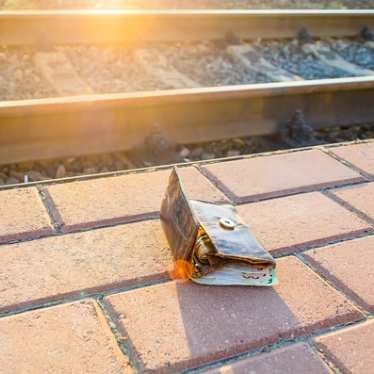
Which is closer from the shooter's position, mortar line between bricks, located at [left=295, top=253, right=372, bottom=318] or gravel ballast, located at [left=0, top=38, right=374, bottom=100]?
mortar line between bricks, located at [left=295, top=253, right=372, bottom=318]

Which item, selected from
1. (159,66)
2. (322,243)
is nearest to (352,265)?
(322,243)

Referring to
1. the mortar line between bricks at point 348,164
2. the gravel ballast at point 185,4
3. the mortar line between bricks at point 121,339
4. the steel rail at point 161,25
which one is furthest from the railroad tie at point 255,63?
the mortar line between bricks at point 121,339

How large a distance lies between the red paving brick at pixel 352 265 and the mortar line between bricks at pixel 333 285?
0.01 m

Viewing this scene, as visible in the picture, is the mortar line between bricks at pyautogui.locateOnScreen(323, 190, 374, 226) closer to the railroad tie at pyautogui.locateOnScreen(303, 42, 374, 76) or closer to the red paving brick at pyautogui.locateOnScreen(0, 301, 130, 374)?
the red paving brick at pyautogui.locateOnScreen(0, 301, 130, 374)

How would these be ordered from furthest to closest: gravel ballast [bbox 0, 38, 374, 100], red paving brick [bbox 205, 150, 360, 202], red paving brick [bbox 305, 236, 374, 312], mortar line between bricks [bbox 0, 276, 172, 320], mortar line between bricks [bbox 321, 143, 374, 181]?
gravel ballast [bbox 0, 38, 374, 100] < mortar line between bricks [bbox 321, 143, 374, 181] < red paving brick [bbox 205, 150, 360, 202] < red paving brick [bbox 305, 236, 374, 312] < mortar line between bricks [bbox 0, 276, 172, 320]

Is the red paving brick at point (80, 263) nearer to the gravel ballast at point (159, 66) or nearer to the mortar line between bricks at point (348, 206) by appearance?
the mortar line between bricks at point (348, 206)

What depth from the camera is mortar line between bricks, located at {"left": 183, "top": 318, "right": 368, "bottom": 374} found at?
1502mm

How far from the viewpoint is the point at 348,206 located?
239 cm

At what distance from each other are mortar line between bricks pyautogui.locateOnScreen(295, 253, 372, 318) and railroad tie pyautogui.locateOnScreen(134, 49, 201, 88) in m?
2.74

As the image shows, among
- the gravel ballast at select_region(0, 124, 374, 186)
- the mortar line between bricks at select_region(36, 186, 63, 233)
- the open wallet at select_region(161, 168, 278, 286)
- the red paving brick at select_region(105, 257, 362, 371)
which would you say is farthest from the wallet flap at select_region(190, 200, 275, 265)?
the gravel ballast at select_region(0, 124, 374, 186)

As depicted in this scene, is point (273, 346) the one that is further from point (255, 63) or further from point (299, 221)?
point (255, 63)

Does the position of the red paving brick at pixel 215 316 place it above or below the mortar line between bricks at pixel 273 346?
above

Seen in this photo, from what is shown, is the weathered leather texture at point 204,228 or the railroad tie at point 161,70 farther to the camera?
the railroad tie at point 161,70

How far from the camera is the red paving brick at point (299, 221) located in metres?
2.11
